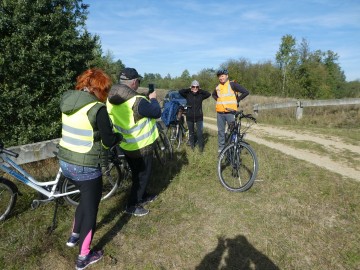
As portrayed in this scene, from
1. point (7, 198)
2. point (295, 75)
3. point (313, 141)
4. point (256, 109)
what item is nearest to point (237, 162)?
point (7, 198)

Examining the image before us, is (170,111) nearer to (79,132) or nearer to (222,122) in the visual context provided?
(222,122)

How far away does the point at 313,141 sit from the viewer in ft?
29.1

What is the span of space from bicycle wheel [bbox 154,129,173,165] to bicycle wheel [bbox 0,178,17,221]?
9.15 feet

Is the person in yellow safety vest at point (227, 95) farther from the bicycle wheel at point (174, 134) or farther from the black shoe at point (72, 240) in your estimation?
the black shoe at point (72, 240)

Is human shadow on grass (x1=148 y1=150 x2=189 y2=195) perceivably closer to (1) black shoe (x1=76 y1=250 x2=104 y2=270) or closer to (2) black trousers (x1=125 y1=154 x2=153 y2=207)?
(2) black trousers (x1=125 y1=154 x2=153 y2=207)

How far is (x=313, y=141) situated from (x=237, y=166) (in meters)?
4.85

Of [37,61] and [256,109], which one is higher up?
[37,61]

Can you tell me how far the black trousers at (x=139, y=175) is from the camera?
4.22m

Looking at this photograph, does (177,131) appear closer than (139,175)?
No

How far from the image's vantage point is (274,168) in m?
6.11

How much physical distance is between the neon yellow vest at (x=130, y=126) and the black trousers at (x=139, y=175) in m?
0.25

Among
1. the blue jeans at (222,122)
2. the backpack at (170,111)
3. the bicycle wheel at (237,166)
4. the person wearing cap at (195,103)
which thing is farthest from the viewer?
the backpack at (170,111)

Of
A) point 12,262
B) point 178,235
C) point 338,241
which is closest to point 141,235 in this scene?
point 178,235

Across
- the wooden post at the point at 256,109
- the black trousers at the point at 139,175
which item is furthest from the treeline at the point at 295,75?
the black trousers at the point at 139,175
